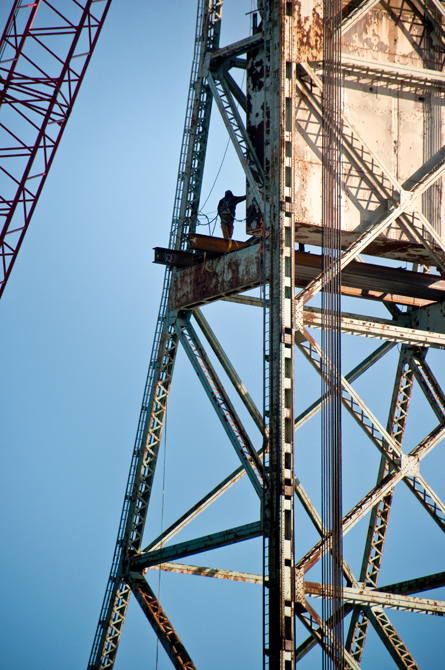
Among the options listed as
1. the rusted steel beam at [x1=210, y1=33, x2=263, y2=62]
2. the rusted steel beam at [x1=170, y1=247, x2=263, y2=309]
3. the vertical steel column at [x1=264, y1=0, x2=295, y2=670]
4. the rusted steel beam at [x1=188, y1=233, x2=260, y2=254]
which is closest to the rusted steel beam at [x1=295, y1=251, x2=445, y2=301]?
the rusted steel beam at [x1=188, y1=233, x2=260, y2=254]

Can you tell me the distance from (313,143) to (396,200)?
2486mm

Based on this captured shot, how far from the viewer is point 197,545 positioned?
956 inches

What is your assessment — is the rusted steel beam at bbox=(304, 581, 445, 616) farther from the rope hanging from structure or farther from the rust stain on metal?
the rust stain on metal

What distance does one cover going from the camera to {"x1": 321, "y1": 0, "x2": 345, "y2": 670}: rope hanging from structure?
2284 centimetres

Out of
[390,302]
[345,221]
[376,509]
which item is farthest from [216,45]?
[376,509]

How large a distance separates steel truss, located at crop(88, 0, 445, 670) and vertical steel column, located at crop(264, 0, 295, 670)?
29 mm

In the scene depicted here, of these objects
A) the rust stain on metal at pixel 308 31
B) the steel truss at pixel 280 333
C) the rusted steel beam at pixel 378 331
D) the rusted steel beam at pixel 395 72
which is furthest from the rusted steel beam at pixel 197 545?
the rusted steel beam at pixel 395 72

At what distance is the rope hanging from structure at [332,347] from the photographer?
22.8m

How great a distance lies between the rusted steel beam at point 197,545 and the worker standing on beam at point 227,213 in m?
7.09

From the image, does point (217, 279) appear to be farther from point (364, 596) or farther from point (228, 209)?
point (364, 596)

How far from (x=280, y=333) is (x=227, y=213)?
4.87 metres

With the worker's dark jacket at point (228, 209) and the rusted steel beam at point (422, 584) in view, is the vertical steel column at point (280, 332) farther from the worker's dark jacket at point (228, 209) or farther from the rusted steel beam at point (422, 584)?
the rusted steel beam at point (422, 584)

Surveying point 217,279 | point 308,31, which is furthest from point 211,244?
point 308,31

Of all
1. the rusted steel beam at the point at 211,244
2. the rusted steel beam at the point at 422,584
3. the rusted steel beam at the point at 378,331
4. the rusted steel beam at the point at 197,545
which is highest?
the rusted steel beam at the point at 211,244
